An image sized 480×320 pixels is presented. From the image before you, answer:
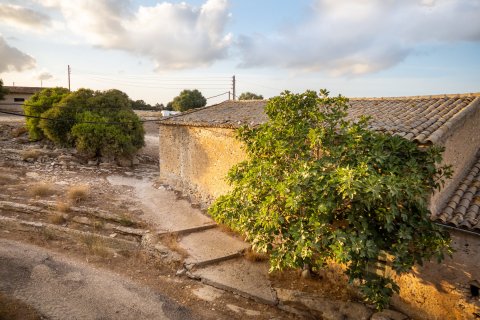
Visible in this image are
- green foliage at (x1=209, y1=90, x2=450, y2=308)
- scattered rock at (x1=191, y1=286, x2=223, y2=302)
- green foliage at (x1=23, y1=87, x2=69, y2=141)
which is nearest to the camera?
green foliage at (x1=209, y1=90, x2=450, y2=308)

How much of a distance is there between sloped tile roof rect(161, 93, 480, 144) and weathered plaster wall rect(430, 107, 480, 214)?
343mm

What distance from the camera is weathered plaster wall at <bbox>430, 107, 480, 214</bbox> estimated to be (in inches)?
292

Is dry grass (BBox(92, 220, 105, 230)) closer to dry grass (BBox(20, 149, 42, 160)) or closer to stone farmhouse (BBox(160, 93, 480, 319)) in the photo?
stone farmhouse (BBox(160, 93, 480, 319))

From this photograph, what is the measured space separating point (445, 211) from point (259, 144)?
4.27m

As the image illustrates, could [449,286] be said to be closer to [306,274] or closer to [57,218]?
[306,274]

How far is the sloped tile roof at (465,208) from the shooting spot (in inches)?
248

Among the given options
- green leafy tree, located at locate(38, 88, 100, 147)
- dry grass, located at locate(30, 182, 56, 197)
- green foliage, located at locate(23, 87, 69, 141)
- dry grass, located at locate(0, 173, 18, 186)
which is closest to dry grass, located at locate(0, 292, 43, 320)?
dry grass, located at locate(30, 182, 56, 197)

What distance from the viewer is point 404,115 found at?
29.6ft

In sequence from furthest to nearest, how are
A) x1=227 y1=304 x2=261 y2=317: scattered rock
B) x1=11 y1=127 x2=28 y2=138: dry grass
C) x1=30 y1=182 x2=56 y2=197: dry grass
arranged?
x1=11 y1=127 x2=28 y2=138: dry grass, x1=30 y1=182 x2=56 y2=197: dry grass, x1=227 y1=304 x2=261 y2=317: scattered rock

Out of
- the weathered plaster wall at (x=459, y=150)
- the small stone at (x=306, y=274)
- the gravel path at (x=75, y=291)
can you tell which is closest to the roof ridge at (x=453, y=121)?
the weathered plaster wall at (x=459, y=150)

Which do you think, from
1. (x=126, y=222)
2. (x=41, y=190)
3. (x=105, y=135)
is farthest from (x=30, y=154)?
(x=126, y=222)

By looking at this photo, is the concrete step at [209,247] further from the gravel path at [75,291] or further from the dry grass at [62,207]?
the dry grass at [62,207]

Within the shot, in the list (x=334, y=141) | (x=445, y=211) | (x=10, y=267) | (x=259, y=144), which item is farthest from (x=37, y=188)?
(x=445, y=211)

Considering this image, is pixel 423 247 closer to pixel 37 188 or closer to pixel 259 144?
pixel 259 144
